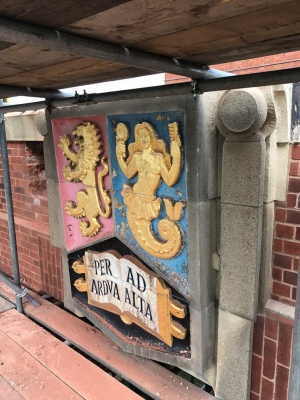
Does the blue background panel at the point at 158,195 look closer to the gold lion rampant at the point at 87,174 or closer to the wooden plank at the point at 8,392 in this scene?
the gold lion rampant at the point at 87,174

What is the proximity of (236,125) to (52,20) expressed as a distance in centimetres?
115

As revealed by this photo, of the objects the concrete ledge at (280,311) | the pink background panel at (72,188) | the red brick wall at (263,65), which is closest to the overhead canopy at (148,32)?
the pink background panel at (72,188)

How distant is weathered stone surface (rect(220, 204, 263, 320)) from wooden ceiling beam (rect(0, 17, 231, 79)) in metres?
0.83

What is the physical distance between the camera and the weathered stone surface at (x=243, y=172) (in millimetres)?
1907

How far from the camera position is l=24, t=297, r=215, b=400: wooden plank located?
2.34 metres

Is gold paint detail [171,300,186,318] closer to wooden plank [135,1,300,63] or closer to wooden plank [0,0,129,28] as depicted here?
wooden plank [135,1,300,63]

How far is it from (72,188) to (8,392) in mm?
1525

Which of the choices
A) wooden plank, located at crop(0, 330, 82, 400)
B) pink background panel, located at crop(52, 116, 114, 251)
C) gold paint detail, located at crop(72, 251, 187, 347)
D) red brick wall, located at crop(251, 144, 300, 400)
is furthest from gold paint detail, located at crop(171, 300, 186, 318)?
wooden plank, located at crop(0, 330, 82, 400)

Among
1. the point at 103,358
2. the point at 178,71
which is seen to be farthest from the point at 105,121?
the point at 103,358

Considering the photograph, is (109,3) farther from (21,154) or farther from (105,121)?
(21,154)

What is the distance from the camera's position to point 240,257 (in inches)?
81.7

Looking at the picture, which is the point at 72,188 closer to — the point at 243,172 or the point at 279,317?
the point at 243,172

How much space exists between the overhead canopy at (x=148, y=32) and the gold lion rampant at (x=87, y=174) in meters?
0.90

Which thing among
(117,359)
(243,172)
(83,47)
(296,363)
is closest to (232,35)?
(83,47)
